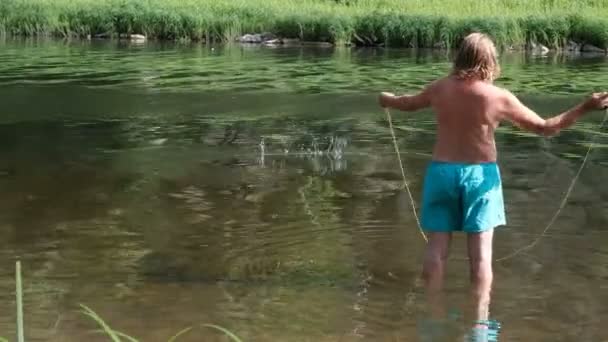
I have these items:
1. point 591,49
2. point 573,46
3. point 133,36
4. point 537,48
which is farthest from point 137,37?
point 591,49

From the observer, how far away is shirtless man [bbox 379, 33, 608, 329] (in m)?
6.61

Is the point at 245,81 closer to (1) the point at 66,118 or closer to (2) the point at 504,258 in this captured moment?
(1) the point at 66,118

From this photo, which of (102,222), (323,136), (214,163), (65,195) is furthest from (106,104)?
(102,222)

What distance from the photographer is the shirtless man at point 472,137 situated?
6613 millimetres

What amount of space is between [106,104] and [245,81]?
4685 millimetres

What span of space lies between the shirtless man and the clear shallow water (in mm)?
538

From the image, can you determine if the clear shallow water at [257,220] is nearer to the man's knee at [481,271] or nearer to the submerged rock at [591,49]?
the man's knee at [481,271]

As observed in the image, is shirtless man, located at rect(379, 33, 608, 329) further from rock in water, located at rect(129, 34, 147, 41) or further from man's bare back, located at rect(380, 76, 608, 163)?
rock in water, located at rect(129, 34, 147, 41)

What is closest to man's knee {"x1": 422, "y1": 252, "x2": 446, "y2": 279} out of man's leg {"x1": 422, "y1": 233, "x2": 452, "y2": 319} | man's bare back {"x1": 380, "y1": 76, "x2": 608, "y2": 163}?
man's leg {"x1": 422, "y1": 233, "x2": 452, "y2": 319}

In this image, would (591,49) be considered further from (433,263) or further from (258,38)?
(433,263)

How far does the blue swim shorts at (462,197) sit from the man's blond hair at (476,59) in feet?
1.69

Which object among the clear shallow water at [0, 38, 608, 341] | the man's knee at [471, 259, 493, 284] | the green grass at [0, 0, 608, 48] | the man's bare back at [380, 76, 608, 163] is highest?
the man's bare back at [380, 76, 608, 163]

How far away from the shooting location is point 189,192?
1090 cm

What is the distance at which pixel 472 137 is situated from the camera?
21.9ft
